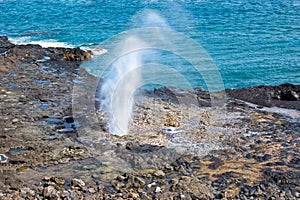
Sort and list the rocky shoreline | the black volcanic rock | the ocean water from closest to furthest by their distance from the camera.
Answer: the rocky shoreline
the black volcanic rock
the ocean water

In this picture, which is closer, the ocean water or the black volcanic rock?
the black volcanic rock

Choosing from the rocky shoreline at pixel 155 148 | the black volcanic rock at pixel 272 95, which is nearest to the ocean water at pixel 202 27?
the black volcanic rock at pixel 272 95

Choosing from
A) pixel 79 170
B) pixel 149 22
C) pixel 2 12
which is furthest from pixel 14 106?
pixel 2 12

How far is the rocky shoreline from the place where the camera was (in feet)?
35.1

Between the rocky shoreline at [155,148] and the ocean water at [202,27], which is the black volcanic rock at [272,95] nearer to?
the rocky shoreline at [155,148]

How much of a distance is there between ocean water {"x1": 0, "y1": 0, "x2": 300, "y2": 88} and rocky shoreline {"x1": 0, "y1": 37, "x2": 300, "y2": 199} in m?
5.73

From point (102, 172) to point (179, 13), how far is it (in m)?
33.1

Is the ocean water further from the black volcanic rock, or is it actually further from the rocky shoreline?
the rocky shoreline

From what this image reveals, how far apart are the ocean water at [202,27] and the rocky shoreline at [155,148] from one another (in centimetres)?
573

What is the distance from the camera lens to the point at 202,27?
35.1 m

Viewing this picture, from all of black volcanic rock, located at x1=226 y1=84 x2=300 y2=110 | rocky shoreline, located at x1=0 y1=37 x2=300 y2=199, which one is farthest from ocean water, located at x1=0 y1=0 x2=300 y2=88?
rocky shoreline, located at x1=0 y1=37 x2=300 y2=199

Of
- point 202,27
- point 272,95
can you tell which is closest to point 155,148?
point 272,95

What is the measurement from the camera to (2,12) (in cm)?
4597

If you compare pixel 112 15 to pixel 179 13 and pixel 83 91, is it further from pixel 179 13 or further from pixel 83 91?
pixel 83 91
